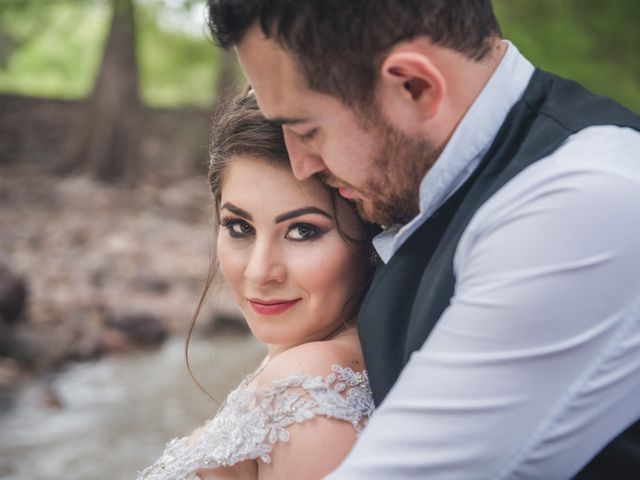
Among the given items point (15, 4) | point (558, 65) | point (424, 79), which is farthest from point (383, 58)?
point (15, 4)

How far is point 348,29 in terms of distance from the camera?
1.64 metres

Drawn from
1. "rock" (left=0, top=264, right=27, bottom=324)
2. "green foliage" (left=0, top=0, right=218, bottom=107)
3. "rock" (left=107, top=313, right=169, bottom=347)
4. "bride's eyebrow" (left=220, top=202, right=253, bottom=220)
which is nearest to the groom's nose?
"bride's eyebrow" (left=220, top=202, right=253, bottom=220)

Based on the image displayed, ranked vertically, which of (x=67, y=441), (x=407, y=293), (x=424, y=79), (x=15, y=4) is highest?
(x=424, y=79)

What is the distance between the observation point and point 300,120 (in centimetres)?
174

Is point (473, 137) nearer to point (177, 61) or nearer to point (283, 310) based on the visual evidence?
point (283, 310)

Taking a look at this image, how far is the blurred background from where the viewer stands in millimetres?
6836

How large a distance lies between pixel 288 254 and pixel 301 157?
32 centimetres

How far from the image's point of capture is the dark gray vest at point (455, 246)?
61.2 inches

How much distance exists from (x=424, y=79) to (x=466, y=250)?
35 centimetres

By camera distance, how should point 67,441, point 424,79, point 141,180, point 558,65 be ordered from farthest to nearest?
point 141,180
point 558,65
point 67,441
point 424,79

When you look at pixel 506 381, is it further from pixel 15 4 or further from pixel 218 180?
pixel 15 4

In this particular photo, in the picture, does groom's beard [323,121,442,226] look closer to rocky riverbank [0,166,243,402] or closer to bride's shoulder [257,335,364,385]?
bride's shoulder [257,335,364,385]

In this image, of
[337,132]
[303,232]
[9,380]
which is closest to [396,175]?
[337,132]

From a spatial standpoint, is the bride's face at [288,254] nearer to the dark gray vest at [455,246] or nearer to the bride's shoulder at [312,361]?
the bride's shoulder at [312,361]
